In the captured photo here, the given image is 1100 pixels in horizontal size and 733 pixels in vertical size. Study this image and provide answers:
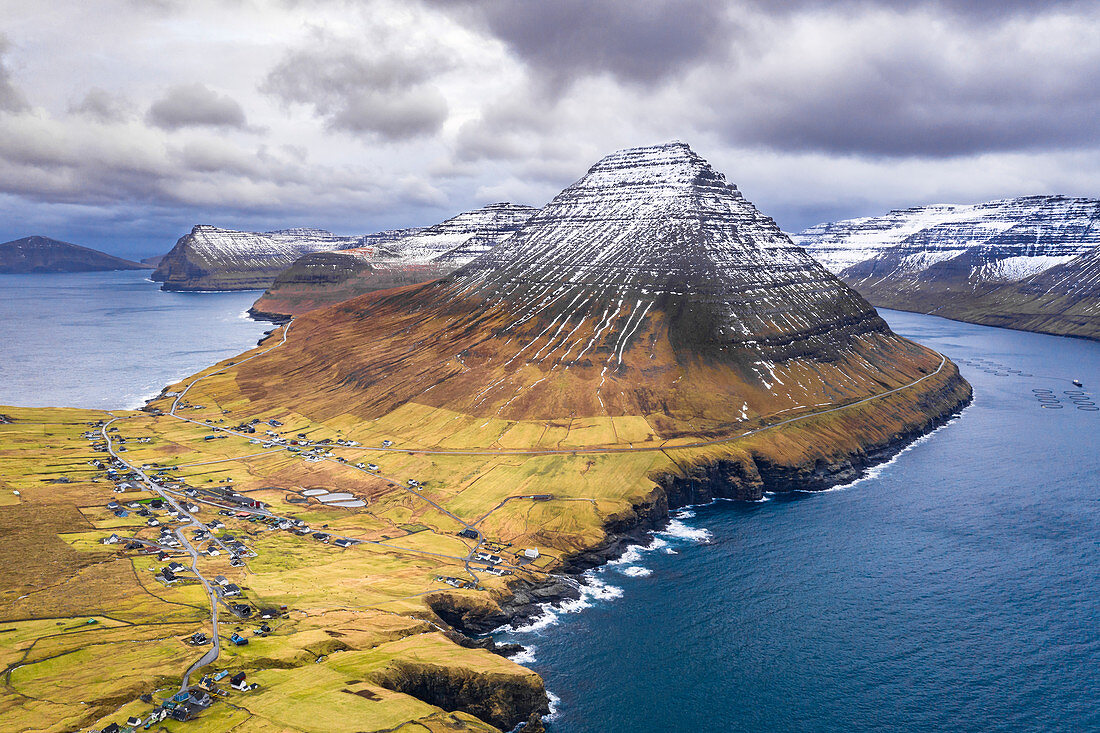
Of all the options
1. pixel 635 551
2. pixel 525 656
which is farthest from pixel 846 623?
pixel 525 656

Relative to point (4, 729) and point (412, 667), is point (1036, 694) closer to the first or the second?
point (412, 667)

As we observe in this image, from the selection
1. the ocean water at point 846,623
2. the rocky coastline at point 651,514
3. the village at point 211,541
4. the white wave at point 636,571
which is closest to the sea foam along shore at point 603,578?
the white wave at point 636,571

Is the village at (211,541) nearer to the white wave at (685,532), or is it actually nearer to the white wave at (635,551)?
the white wave at (635,551)

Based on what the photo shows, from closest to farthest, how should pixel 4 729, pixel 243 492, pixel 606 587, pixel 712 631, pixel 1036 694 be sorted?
pixel 4 729 → pixel 1036 694 → pixel 712 631 → pixel 606 587 → pixel 243 492

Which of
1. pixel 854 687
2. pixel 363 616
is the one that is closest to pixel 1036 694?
pixel 854 687

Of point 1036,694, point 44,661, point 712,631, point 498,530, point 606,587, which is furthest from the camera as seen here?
point 498,530

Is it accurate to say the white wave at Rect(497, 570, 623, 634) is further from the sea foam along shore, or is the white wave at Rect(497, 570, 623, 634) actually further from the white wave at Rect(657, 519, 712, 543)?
the white wave at Rect(657, 519, 712, 543)
